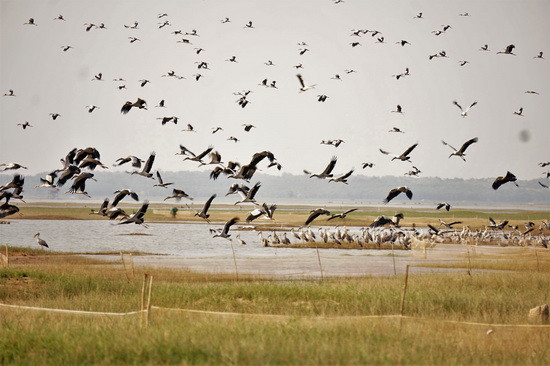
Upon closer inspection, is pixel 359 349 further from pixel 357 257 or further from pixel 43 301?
pixel 357 257

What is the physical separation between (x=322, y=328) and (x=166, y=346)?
407 centimetres

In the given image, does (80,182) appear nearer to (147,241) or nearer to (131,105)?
(131,105)

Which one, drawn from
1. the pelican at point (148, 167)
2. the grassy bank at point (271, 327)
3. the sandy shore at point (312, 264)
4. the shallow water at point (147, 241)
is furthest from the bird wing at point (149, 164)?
the shallow water at point (147, 241)

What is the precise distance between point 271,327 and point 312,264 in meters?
29.0

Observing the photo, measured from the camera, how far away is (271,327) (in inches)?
685

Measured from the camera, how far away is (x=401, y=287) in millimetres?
29422

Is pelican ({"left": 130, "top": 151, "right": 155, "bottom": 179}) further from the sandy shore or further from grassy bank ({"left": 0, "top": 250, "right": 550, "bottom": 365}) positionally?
the sandy shore

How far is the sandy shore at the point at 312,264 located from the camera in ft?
135

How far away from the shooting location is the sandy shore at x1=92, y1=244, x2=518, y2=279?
41281 millimetres

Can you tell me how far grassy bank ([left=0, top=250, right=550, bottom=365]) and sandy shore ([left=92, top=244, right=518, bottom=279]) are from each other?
10724mm

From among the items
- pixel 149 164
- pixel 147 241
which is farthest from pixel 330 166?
pixel 147 241

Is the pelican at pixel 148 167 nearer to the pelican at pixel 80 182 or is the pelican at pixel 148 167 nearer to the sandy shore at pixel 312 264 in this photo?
the pelican at pixel 80 182

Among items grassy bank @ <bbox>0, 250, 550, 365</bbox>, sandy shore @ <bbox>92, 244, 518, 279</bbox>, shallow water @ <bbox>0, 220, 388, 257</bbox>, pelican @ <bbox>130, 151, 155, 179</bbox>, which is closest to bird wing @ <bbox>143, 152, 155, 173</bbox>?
pelican @ <bbox>130, 151, 155, 179</bbox>

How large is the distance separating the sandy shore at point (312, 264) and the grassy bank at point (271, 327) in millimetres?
A: 10724
